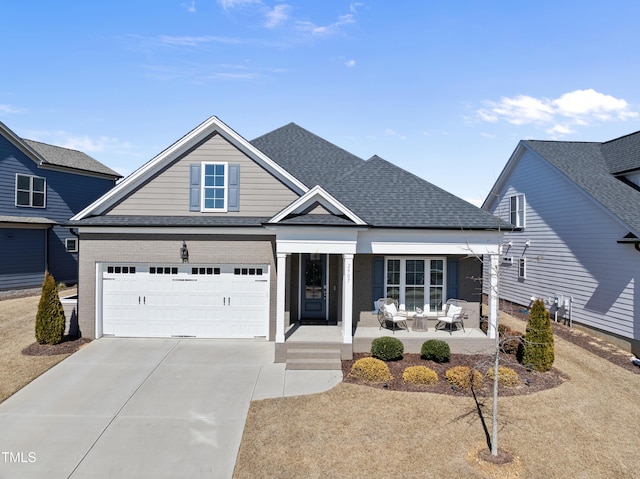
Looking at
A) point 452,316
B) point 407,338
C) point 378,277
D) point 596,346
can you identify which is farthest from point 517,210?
point 407,338

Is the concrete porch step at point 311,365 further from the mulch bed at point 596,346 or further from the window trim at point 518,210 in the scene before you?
the window trim at point 518,210

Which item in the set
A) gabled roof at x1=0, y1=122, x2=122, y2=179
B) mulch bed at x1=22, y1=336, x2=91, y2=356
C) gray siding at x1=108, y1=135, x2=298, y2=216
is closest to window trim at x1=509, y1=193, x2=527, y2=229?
gray siding at x1=108, y1=135, x2=298, y2=216

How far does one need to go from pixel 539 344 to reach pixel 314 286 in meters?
7.36

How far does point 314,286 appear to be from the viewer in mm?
14766

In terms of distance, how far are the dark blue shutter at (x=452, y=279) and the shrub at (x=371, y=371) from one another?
4896 millimetres

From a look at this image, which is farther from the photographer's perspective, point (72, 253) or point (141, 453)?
point (72, 253)

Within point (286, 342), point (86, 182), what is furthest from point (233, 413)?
point (86, 182)

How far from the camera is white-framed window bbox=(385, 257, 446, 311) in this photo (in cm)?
1449

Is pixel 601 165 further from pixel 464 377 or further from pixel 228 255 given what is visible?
pixel 228 255

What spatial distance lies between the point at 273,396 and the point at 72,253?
70.0ft

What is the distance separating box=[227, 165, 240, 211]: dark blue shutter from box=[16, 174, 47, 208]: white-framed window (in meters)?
16.3

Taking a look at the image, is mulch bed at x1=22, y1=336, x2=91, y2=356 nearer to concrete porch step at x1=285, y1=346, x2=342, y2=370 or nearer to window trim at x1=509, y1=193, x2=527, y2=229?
concrete porch step at x1=285, y1=346, x2=342, y2=370

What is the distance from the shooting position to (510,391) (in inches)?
398

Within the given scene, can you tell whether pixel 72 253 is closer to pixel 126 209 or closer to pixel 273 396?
pixel 126 209
